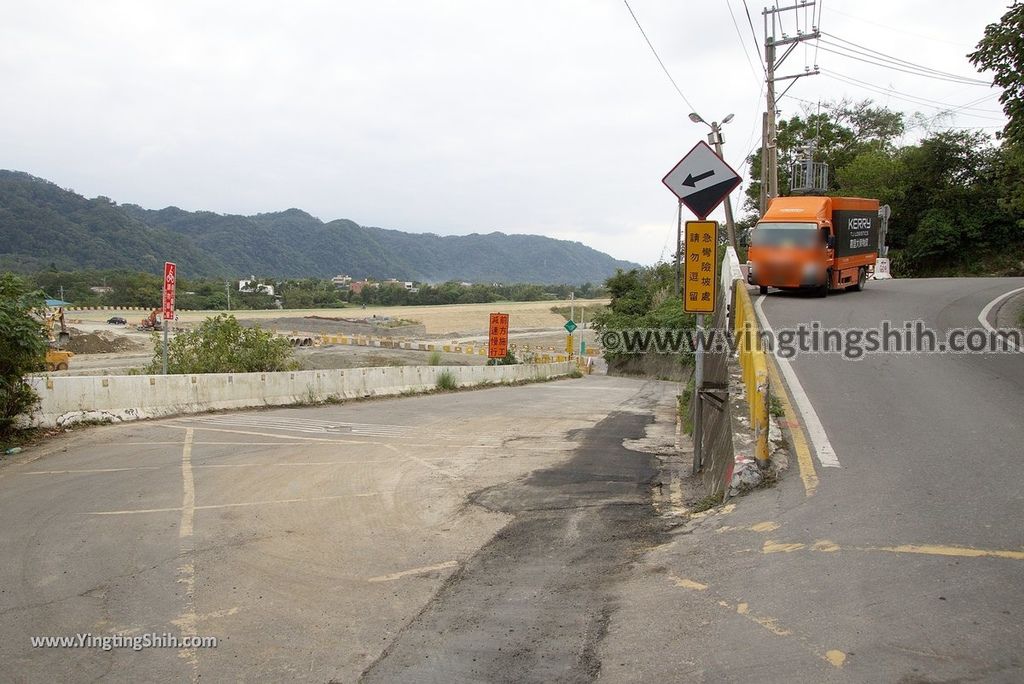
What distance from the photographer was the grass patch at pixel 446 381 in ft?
79.3

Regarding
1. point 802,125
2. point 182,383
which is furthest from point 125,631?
point 802,125

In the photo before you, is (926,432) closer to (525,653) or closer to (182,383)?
(525,653)

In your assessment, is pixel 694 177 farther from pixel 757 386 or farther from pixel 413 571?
pixel 413 571

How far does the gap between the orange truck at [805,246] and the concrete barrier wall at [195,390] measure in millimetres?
10892

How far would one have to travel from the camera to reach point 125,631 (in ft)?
15.8

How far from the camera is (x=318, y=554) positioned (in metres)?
6.39

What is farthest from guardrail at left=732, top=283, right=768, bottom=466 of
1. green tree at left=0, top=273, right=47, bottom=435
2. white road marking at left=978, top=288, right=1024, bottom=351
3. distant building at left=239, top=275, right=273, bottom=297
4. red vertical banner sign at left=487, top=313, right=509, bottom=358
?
distant building at left=239, top=275, right=273, bottom=297

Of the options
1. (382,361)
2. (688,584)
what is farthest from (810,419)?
(382,361)

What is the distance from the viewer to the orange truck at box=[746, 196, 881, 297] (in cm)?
1861

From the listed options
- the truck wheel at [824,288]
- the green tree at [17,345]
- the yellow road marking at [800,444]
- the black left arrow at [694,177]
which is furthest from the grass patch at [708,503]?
the truck wheel at [824,288]

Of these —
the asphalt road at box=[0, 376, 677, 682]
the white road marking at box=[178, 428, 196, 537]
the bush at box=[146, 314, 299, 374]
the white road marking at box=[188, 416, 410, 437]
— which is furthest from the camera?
the bush at box=[146, 314, 299, 374]

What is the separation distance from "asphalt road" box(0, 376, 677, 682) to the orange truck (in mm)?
9050

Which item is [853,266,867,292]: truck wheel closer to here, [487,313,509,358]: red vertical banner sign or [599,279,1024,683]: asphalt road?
[599,279,1024,683]: asphalt road

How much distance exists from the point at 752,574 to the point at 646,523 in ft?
6.40
